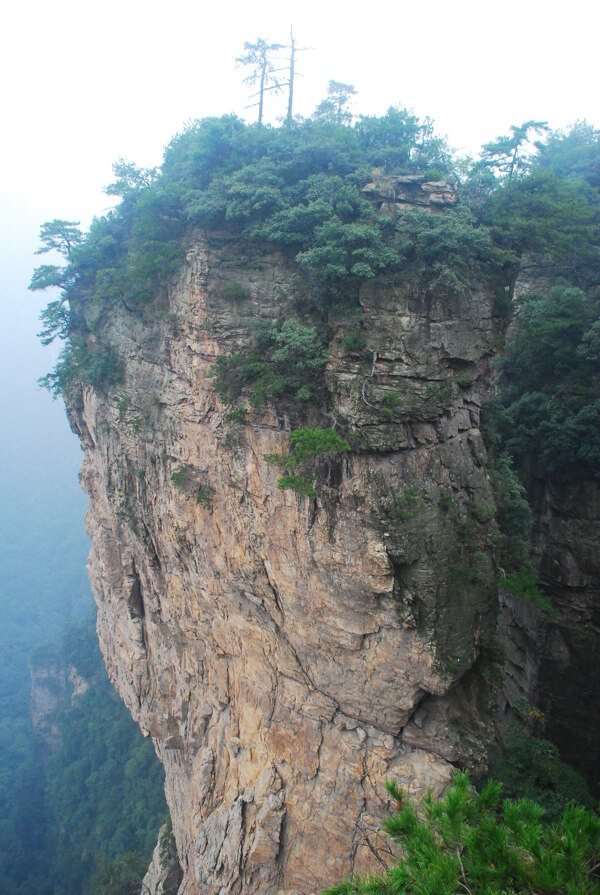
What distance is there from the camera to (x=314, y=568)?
37.2 ft

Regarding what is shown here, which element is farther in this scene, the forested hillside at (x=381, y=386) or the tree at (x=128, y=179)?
the tree at (x=128, y=179)

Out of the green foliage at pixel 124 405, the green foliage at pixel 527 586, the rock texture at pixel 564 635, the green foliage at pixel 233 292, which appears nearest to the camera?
the green foliage at pixel 527 586

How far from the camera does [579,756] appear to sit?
12453 millimetres

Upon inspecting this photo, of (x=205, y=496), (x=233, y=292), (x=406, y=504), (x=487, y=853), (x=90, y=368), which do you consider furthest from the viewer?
(x=90, y=368)

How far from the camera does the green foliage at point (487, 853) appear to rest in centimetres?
486

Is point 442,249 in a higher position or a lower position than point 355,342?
higher

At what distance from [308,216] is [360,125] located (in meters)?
4.56

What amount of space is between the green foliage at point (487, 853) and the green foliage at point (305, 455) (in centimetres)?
604

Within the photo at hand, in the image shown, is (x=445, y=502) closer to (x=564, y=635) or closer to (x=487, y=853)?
(x=564, y=635)

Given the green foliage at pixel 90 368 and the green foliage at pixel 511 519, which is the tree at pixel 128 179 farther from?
the green foliage at pixel 511 519

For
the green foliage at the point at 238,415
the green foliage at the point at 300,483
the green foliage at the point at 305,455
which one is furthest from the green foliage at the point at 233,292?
the green foliage at the point at 300,483

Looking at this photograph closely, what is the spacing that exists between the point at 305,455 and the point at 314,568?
2.66 metres

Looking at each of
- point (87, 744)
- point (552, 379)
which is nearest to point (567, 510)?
point (552, 379)

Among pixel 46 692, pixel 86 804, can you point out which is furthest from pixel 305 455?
pixel 46 692
